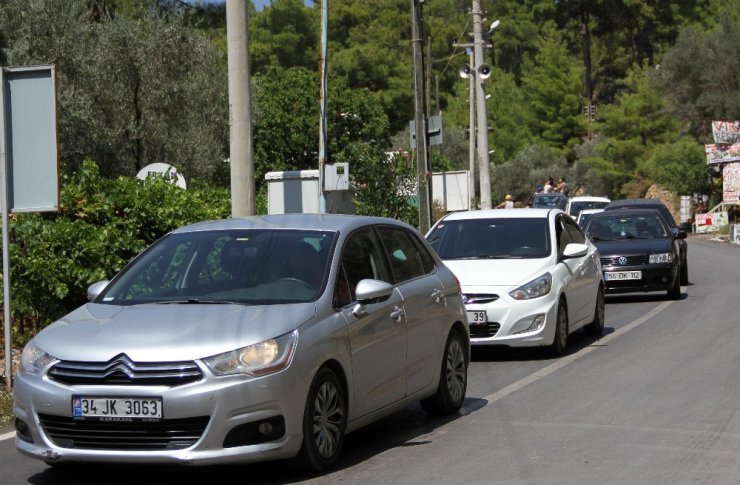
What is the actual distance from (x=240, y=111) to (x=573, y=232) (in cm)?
450

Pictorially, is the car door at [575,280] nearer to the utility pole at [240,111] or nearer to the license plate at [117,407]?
the utility pole at [240,111]

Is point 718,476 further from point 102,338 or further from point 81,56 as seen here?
point 81,56

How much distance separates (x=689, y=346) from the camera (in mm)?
13594

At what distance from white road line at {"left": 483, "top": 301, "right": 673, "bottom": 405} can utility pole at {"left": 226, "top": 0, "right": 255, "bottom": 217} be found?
391cm

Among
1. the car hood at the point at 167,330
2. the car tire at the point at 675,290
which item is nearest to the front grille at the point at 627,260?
the car tire at the point at 675,290

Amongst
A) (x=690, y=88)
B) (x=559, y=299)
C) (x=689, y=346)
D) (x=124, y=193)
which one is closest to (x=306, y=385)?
(x=559, y=299)

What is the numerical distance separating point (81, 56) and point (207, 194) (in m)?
7.93

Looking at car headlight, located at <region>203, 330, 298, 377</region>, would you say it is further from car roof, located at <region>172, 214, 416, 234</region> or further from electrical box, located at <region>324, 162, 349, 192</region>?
electrical box, located at <region>324, 162, 349, 192</region>

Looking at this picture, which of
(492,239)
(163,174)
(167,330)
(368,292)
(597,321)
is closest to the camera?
(167,330)

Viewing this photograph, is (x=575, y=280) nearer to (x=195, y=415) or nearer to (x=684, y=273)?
(x=195, y=415)

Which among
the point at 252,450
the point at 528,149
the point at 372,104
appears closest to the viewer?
the point at 252,450

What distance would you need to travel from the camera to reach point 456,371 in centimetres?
960

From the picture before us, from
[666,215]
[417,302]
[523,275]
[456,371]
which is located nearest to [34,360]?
[417,302]

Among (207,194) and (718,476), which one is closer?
(718,476)
